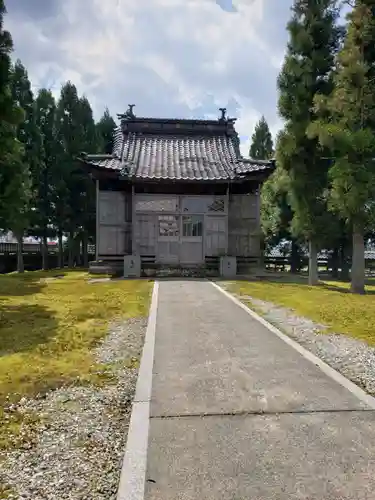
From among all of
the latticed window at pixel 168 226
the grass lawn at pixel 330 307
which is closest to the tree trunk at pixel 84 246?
the latticed window at pixel 168 226

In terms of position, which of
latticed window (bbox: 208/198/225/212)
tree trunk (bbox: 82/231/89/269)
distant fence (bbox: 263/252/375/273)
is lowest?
distant fence (bbox: 263/252/375/273)

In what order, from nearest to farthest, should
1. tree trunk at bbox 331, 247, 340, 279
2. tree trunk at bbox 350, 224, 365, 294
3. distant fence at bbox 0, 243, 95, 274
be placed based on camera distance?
tree trunk at bbox 350, 224, 365, 294 < tree trunk at bbox 331, 247, 340, 279 < distant fence at bbox 0, 243, 95, 274

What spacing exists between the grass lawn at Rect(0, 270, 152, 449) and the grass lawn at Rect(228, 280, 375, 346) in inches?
139

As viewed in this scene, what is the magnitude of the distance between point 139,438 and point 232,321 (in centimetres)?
533

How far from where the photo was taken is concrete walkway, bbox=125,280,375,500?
294 cm

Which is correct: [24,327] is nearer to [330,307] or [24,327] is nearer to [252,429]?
[252,429]

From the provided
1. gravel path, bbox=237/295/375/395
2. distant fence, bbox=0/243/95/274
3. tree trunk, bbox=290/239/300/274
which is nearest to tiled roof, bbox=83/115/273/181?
tree trunk, bbox=290/239/300/274

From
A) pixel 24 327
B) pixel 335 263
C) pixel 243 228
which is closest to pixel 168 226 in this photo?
pixel 243 228

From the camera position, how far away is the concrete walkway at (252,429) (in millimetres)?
2943

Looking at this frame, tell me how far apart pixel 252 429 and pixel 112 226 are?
1706 cm

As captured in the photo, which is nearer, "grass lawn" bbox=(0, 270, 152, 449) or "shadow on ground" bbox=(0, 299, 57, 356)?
"grass lawn" bbox=(0, 270, 152, 449)

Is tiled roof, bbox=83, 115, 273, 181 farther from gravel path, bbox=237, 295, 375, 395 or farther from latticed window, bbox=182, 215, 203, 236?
gravel path, bbox=237, 295, 375, 395

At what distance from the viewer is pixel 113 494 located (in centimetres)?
285

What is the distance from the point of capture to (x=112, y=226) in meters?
20.1
